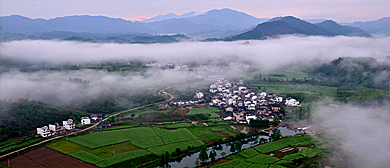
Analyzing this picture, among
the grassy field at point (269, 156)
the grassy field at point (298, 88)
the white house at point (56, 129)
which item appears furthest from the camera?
the grassy field at point (298, 88)

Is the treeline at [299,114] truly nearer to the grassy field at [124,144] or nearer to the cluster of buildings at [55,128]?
the grassy field at [124,144]

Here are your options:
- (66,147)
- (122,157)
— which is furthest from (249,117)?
(66,147)

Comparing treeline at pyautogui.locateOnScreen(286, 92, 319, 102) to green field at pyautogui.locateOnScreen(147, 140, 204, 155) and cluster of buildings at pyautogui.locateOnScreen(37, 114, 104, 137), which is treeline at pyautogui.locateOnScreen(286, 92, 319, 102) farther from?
cluster of buildings at pyautogui.locateOnScreen(37, 114, 104, 137)

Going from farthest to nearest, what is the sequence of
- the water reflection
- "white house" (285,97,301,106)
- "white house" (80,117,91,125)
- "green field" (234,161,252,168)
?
"white house" (285,97,301,106) → "white house" (80,117,91,125) → the water reflection → "green field" (234,161,252,168)

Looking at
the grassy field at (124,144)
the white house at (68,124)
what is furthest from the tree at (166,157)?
the white house at (68,124)

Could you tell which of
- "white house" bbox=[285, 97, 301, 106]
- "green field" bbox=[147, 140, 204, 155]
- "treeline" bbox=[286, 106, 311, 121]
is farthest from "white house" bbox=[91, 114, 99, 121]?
"white house" bbox=[285, 97, 301, 106]

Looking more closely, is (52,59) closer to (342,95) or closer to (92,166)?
(92,166)
